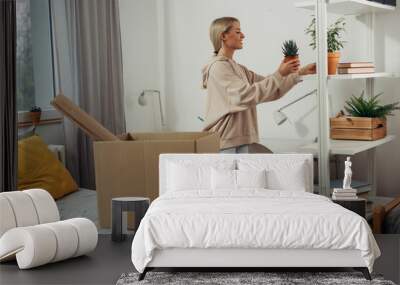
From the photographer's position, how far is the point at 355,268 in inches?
187

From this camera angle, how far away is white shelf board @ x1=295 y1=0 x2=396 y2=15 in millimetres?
6168

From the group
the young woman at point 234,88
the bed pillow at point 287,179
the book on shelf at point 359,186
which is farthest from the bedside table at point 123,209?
the book on shelf at point 359,186

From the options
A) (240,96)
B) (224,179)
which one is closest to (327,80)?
(240,96)

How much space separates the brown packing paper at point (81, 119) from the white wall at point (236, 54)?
3.24ft

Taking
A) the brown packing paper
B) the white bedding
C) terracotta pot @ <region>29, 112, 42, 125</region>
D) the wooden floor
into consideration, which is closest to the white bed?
the white bedding

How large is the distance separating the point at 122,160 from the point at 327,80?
185 cm

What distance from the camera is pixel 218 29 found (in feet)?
22.6

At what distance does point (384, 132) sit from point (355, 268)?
2.15 metres

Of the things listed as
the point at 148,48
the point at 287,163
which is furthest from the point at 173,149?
the point at 148,48

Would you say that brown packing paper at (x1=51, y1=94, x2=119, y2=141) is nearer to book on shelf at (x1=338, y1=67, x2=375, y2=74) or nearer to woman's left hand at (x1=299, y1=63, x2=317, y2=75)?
woman's left hand at (x1=299, y1=63, x2=317, y2=75)

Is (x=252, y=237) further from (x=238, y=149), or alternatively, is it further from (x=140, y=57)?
(x=140, y=57)

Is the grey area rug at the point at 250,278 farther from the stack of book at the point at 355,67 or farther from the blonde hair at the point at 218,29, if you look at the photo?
the blonde hair at the point at 218,29

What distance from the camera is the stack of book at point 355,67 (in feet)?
20.9

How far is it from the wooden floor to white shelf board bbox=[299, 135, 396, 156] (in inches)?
40.3
